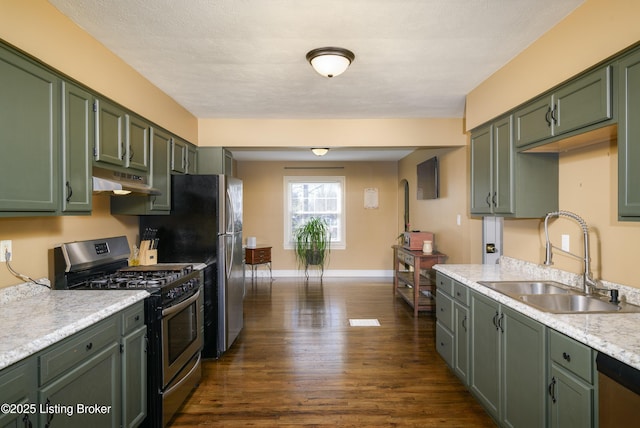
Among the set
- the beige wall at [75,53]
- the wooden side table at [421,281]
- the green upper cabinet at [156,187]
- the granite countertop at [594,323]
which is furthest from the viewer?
the wooden side table at [421,281]

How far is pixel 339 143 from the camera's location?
4391 mm

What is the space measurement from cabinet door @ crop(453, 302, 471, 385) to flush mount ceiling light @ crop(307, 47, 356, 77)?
76.7 inches

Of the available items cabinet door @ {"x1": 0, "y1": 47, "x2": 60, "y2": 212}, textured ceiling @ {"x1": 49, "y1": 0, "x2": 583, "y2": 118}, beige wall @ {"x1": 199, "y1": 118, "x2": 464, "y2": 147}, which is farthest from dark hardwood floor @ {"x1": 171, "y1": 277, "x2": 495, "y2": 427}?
textured ceiling @ {"x1": 49, "y1": 0, "x2": 583, "y2": 118}

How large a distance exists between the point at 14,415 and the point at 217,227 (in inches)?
89.8

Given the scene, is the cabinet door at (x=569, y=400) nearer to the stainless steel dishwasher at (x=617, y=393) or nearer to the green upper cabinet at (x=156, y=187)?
the stainless steel dishwasher at (x=617, y=393)

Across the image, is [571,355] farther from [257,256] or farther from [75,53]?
[257,256]

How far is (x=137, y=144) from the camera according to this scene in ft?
9.52

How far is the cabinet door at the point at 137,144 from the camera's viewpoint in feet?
9.07

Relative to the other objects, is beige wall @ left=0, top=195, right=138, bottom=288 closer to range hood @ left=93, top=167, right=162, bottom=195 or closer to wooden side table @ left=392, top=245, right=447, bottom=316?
range hood @ left=93, top=167, right=162, bottom=195

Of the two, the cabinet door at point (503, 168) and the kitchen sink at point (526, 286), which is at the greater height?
the cabinet door at point (503, 168)

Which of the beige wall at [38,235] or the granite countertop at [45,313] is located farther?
the beige wall at [38,235]

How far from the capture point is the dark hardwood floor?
2.52 metres

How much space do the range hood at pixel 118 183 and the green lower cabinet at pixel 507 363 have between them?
8.21 feet

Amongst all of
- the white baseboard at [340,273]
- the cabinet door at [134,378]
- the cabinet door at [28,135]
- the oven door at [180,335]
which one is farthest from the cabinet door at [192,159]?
the white baseboard at [340,273]
